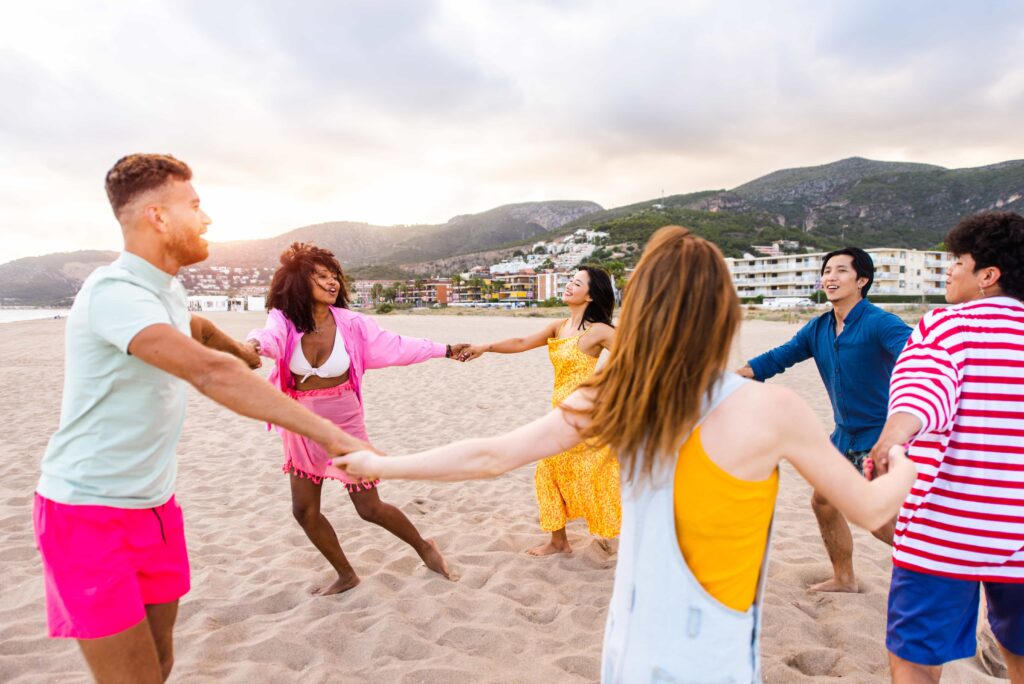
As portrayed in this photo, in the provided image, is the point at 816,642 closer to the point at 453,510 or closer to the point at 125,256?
the point at 453,510

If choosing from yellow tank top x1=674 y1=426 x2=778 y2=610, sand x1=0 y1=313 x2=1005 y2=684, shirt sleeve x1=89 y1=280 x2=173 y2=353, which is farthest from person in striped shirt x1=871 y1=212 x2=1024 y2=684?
shirt sleeve x1=89 y1=280 x2=173 y2=353

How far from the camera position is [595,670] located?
117 inches

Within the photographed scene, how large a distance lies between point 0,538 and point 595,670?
189 inches

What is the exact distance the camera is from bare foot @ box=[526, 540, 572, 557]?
4.36 meters

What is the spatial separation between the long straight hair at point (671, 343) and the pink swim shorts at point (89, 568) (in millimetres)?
1637

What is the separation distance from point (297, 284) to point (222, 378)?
189 centimetres

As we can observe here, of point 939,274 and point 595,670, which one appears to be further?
point 939,274

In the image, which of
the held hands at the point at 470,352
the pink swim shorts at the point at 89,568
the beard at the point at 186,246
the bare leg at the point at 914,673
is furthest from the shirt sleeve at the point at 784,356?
the pink swim shorts at the point at 89,568

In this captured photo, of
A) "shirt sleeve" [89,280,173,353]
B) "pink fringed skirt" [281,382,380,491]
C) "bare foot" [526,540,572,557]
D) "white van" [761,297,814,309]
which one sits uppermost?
"shirt sleeve" [89,280,173,353]

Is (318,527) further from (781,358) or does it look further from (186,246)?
(781,358)

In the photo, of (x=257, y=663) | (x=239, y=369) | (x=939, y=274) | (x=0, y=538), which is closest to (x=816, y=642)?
(x=257, y=663)

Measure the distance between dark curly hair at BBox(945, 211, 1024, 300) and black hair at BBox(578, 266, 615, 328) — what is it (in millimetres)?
2437

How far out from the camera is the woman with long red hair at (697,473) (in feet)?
4.29

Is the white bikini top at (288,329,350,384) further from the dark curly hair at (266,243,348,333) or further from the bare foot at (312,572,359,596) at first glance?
the bare foot at (312,572,359,596)
